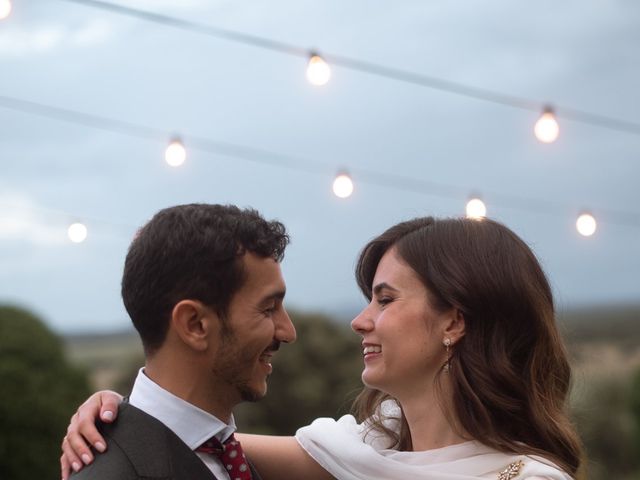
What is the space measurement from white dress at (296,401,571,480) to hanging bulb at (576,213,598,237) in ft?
10.7

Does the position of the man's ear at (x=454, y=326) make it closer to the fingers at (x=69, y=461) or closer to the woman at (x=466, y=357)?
the woman at (x=466, y=357)

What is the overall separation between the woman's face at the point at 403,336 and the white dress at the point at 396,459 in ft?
0.52

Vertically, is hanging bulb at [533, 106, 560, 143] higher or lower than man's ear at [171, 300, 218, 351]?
higher

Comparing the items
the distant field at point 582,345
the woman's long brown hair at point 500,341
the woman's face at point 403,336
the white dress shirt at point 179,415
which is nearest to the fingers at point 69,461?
the white dress shirt at point 179,415

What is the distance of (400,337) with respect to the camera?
259 cm

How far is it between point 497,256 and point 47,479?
20.7 ft

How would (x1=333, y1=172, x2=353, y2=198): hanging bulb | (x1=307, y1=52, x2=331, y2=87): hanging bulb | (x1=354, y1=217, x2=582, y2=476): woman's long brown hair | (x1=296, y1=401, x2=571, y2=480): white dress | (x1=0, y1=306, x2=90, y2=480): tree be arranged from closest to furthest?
(x1=296, y1=401, x2=571, y2=480): white dress < (x1=354, y1=217, x2=582, y2=476): woman's long brown hair < (x1=307, y1=52, x2=331, y2=87): hanging bulb < (x1=333, y1=172, x2=353, y2=198): hanging bulb < (x1=0, y1=306, x2=90, y2=480): tree

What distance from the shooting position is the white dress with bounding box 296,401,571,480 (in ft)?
8.14

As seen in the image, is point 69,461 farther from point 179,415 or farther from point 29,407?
point 29,407

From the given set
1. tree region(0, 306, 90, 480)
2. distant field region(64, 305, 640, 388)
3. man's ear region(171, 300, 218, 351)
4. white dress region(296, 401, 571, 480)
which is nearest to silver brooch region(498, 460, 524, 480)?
white dress region(296, 401, 571, 480)

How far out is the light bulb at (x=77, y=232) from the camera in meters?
5.86

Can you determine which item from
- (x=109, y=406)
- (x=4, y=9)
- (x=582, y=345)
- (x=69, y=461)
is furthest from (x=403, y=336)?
(x=4, y=9)

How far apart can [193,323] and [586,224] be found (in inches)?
160

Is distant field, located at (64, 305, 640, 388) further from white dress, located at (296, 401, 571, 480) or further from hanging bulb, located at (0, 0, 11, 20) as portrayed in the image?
hanging bulb, located at (0, 0, 11, 20)
